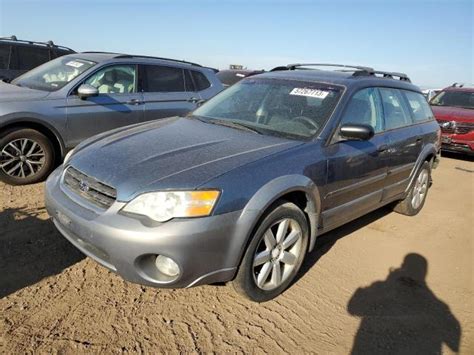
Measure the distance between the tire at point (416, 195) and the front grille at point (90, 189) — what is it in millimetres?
3682

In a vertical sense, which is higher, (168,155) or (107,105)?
(168,155)

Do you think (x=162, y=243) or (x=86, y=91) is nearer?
(x=162, y=243)

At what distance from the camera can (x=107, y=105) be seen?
5.43 m

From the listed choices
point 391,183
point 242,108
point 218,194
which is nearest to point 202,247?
point 218,194

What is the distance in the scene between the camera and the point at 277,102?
373cm

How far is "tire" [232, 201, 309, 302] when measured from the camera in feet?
9.02

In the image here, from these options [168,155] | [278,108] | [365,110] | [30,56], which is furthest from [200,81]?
[30,56]

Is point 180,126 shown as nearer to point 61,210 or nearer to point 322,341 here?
point 61,210

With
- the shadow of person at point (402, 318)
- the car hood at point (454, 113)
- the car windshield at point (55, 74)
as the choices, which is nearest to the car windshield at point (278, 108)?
the shadow of person at point (402, 318)

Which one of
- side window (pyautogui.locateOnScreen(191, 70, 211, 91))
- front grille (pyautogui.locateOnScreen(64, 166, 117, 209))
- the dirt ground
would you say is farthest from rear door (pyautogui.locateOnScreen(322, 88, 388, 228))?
side window (pyautogui.locateOnScreen(191, 70, 211, 91))

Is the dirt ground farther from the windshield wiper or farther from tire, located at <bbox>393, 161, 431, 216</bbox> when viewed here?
the windshield wiper

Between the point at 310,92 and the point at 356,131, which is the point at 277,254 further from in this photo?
the point at 310,92

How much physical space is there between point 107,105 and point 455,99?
29.1 feet

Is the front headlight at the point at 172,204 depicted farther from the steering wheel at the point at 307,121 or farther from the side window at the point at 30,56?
the side window at the point at 30,56
